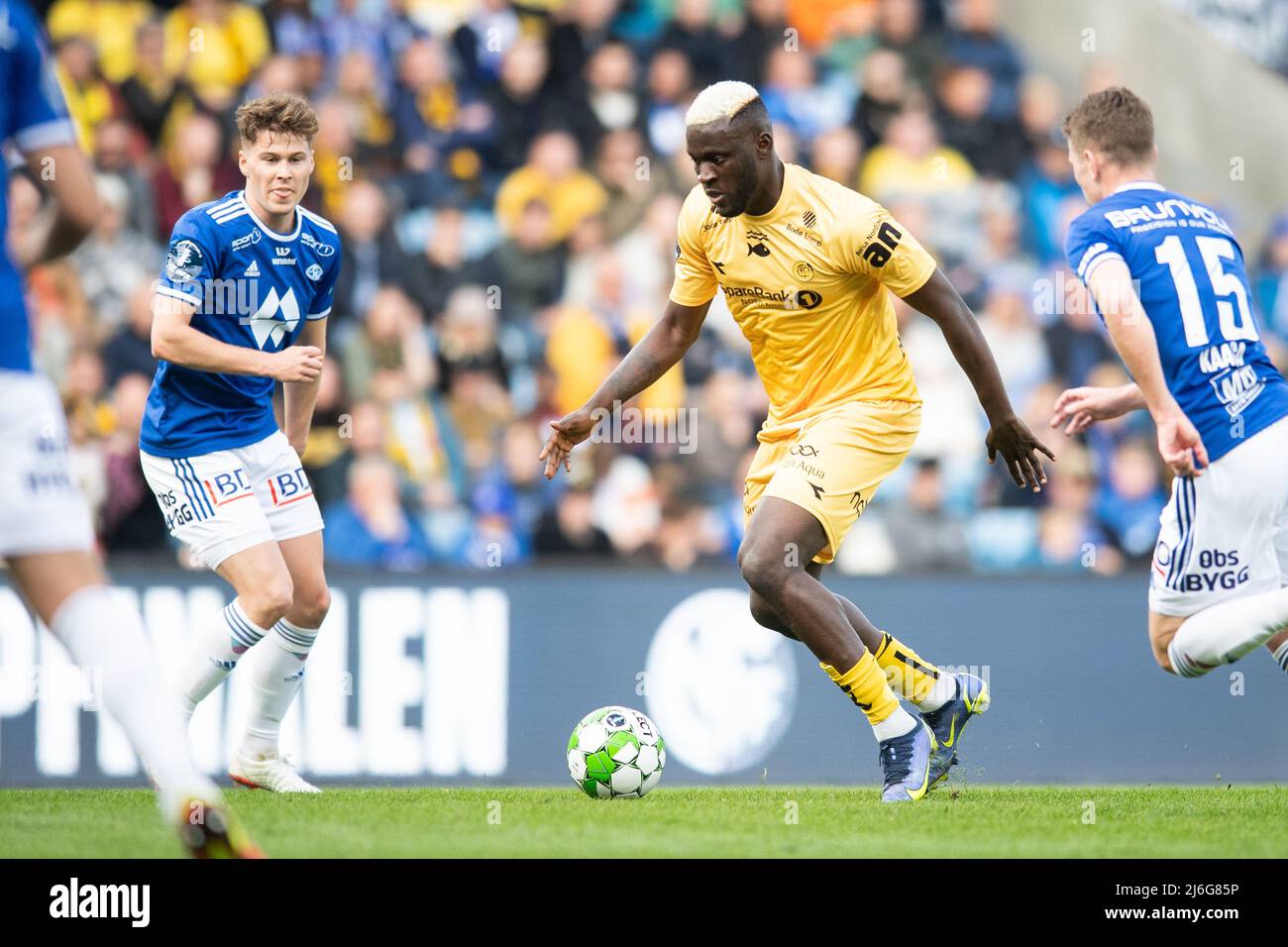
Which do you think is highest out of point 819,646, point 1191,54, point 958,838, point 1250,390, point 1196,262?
point 1191,54

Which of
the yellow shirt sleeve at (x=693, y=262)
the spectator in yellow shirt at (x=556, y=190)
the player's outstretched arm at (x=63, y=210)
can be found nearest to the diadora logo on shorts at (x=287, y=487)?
the yellow shirt sleeve at (x=693, y=262)

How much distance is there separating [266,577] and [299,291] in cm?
121

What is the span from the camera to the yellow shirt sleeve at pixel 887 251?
20.2 ft

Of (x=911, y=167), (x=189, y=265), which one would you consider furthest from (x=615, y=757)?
(x=911, y=167)

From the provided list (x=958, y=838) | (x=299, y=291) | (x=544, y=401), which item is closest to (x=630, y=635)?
(x=544, y=401)

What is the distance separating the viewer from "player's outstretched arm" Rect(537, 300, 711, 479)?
6586mm

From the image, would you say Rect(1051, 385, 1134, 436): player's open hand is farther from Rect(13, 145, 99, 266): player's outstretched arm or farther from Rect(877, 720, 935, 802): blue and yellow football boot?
Rect(13, 145, 99, 266): player's outstretched arm

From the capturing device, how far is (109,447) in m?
9.70

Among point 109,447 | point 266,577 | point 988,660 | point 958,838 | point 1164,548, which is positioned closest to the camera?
point 958,838

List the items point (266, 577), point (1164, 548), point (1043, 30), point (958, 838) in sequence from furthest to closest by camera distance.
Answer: point (1043, 30) → point (266, 577) → point (1164, 548) → point (958, 838)

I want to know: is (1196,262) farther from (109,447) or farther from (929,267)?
(109,447)

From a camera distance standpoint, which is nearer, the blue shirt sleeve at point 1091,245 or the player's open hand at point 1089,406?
the blue shirt sleeve at point 1091,245

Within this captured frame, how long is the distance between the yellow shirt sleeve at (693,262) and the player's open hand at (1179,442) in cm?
203

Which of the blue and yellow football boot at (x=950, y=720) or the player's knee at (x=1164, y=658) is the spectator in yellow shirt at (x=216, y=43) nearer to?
the blue and yellow football boot at (x=950, y=720)
